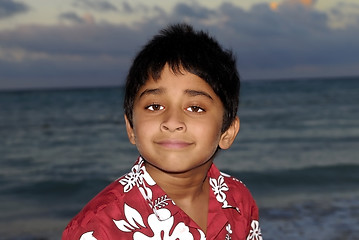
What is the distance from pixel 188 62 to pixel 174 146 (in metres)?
0.34

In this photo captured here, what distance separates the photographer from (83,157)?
10070mm

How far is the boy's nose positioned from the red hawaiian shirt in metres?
0.22

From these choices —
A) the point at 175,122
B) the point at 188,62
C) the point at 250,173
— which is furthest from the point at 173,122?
the point at 250,173

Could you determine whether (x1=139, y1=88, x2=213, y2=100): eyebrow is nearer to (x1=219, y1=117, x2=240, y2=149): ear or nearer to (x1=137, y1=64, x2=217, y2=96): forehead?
(x1=137, y1=64, x2=217, y2=96): forehead

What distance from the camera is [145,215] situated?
6.02ft

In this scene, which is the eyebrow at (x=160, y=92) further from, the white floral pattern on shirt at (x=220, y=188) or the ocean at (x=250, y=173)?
the ocean at (x=250, y=173)

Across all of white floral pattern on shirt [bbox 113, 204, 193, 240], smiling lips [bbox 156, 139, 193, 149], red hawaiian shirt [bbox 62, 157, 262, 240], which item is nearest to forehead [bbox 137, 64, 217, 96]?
smiling lips [bbox 156, 139, 193, 149]

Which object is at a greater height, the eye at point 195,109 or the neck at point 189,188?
the eye at point 195,109

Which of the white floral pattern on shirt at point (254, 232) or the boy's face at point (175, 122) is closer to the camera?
the boy's face at point (175, 122)

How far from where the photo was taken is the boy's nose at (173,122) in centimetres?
187

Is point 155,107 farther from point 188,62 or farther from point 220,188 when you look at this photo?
point 220,188

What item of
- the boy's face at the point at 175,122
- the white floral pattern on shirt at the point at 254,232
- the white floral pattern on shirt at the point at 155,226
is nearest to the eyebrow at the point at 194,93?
the boy's face at the point at 175,122

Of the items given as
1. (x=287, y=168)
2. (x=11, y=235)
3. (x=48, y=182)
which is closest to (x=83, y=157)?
(x=48, y=182)

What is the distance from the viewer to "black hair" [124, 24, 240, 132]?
2.00 metres
